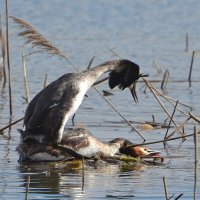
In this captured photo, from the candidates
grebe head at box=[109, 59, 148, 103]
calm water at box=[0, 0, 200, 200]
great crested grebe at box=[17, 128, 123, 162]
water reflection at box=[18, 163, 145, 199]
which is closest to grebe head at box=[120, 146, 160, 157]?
great crested grebe at box=[17, 128, 123, 162]

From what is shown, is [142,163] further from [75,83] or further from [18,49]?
[18,49]

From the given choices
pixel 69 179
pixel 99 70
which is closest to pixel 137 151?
pixel 99 70

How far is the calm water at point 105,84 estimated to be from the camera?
8.79 meters

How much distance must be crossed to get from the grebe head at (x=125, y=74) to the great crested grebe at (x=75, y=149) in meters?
0.61

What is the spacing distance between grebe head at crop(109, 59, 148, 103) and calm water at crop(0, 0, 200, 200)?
865mm

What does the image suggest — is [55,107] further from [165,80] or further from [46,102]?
[165,80]

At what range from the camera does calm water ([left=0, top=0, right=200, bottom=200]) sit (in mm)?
8789

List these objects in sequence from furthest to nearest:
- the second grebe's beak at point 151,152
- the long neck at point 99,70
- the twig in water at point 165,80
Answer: the twig in water at point 165,80 < the second grebe's beak at point 151,152 < the long neck at point 99,70

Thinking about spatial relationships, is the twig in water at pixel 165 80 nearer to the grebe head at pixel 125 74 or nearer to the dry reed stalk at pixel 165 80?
the dry reed stalk at pixel 165 80

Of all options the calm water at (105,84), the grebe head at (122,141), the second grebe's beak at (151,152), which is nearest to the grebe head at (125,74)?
the grebe head at (122,141)

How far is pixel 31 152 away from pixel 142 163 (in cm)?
114

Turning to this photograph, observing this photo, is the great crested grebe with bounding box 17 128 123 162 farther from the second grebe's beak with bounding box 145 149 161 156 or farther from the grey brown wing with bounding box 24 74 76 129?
the second grebe's beak with bounding box 145 149 161 156

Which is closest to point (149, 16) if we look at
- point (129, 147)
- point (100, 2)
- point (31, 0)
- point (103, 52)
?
point (100, 2)

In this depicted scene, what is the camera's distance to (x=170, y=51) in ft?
59.5
